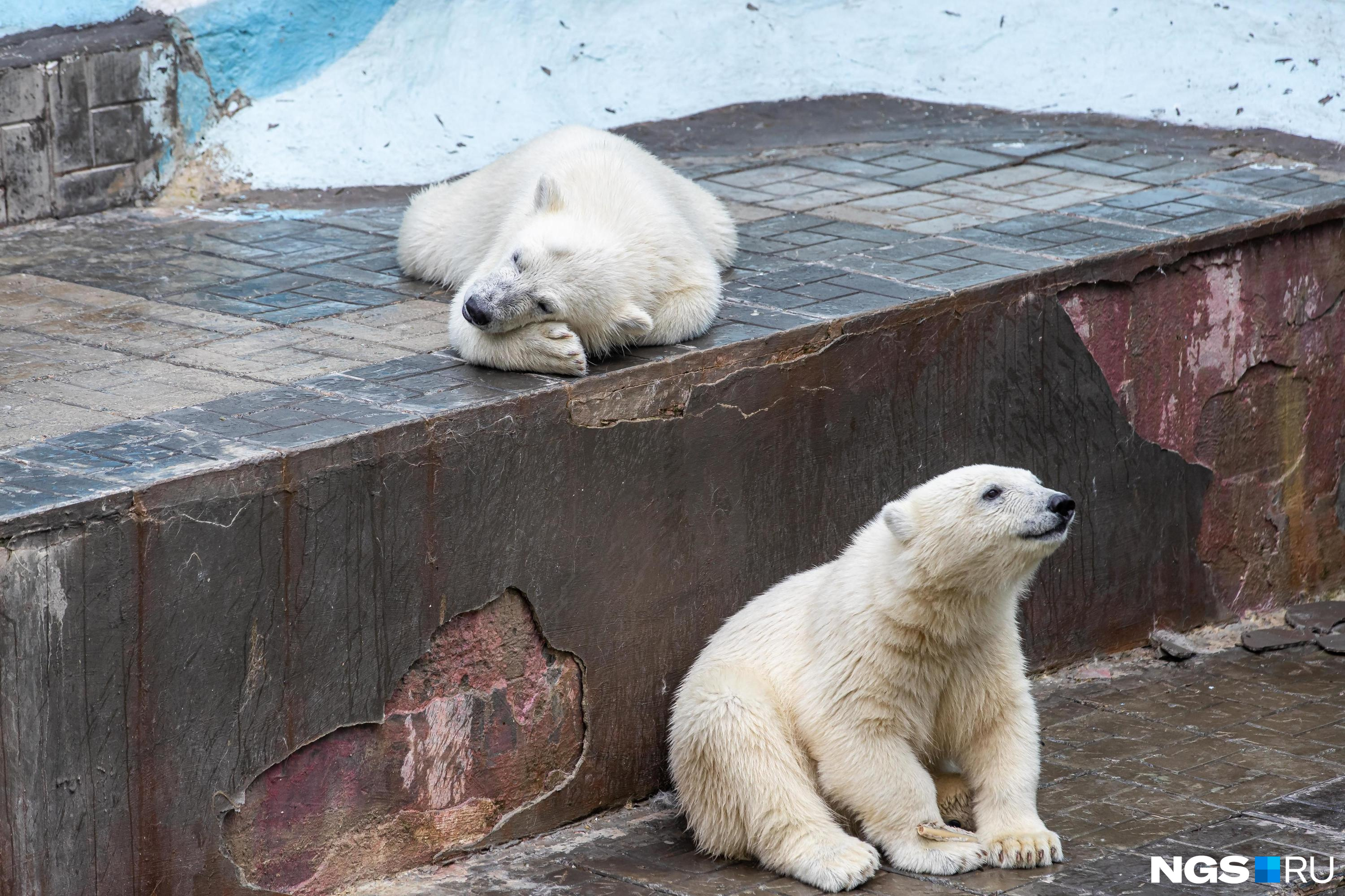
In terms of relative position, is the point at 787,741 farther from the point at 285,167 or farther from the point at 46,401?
the point at 285,167

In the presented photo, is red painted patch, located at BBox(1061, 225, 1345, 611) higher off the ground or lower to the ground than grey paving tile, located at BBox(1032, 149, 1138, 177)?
lower

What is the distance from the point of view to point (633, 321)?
15.3ft

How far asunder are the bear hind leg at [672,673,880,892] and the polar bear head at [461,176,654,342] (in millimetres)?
1080

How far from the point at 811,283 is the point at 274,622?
2.26m

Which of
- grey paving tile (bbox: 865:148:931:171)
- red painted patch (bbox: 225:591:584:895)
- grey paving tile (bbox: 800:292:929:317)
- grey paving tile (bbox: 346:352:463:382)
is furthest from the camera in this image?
grey paving tile (bbox: 865:148:931:171)

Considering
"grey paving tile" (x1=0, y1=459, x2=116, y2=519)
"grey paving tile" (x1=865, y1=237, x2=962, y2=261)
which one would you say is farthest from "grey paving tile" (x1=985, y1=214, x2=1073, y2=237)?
"grey paving tile" (x1=0, y1=459, x2=116, y2=519)

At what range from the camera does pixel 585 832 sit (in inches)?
186

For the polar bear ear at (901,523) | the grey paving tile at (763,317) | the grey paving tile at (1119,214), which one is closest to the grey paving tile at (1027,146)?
the grey paving tile at (1119,214)

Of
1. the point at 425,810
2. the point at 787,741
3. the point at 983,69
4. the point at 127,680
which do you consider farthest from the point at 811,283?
the point at 983,69

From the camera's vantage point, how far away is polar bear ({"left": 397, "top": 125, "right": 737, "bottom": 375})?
4.60 meters

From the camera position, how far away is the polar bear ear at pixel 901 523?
4199 millimetres

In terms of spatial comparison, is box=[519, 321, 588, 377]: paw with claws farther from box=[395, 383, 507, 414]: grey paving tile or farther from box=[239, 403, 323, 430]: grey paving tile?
box=[239, 403, 323, 430]: grey paving tile

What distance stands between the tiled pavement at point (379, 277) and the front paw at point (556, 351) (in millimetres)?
48

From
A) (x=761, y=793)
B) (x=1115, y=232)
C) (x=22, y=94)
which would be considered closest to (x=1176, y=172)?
(x=1115, y=232)
